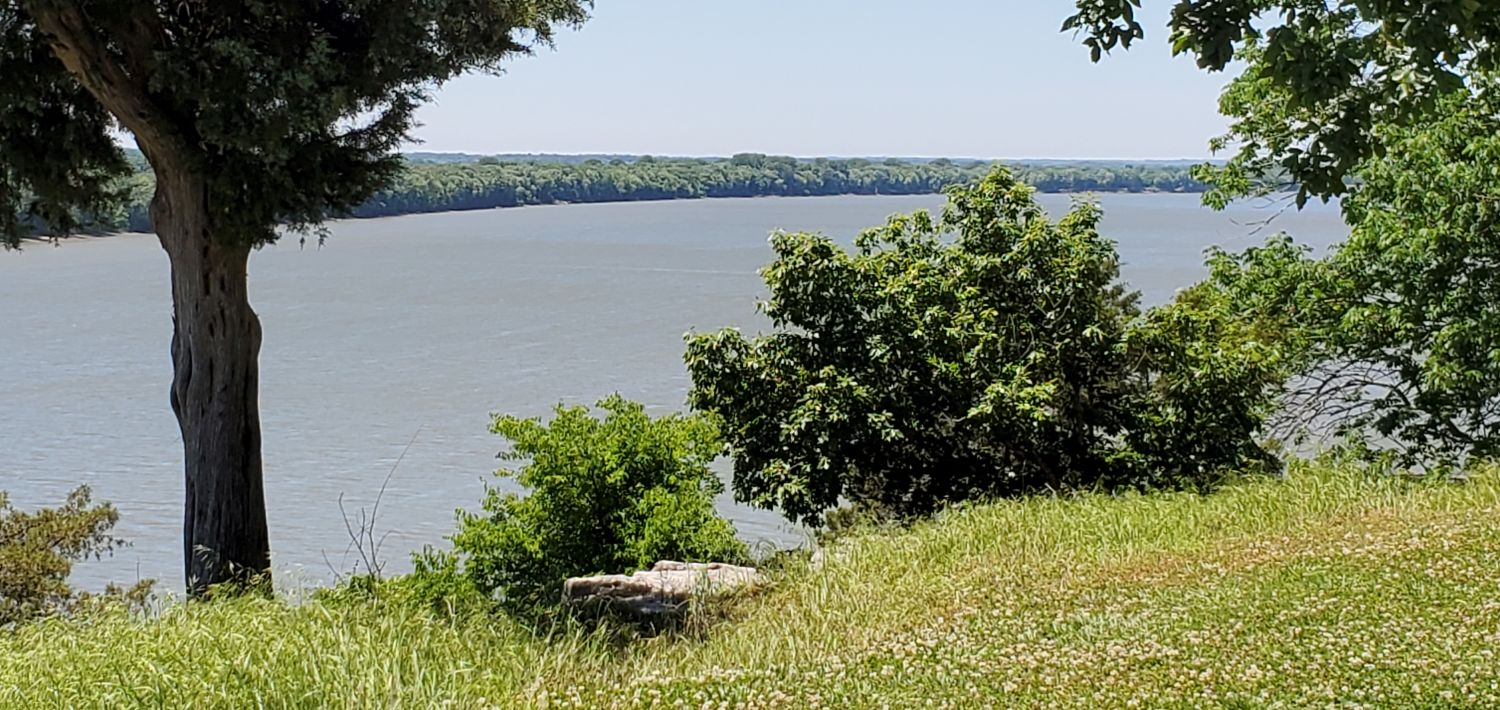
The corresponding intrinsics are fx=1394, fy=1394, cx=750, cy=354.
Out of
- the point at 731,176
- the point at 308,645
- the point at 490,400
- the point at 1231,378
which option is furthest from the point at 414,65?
the point at 731,176

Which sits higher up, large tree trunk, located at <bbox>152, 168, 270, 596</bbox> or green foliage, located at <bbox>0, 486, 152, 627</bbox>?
large tree trunk, located at <bbox>152, 168, 270, 596</bbox>

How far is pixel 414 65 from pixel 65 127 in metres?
2.62

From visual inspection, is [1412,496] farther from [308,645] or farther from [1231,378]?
[308,645]

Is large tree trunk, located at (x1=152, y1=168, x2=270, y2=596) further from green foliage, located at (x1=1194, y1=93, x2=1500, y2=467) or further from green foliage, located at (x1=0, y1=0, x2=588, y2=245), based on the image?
green foliage, located at (x1=1194, y1=93, x2=1500, y2=467)

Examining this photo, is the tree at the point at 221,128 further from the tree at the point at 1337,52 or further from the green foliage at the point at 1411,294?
the green foliage at the point at 1411,294

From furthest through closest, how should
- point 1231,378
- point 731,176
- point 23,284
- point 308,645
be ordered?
1. point 731,176
2. point 23,284
3. point 1231,378
4. point 308,645

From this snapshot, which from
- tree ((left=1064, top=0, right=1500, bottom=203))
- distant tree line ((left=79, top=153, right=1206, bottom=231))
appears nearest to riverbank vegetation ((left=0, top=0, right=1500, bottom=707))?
tree ((left=1064, top=0, right=1500, bottom=203))

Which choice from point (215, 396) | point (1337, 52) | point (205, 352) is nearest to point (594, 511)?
point (215, 396)

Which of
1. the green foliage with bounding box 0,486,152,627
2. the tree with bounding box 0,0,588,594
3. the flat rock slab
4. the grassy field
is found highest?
the tree with bounding box 0,0,588,594

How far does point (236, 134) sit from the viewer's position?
8.41 metres

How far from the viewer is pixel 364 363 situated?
32.0 meters

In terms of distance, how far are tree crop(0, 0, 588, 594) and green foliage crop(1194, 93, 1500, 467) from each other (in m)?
7.50

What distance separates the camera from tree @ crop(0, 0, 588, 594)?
8508 millimetres

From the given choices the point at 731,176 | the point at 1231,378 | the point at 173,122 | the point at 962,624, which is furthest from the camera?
the point at 731,176
